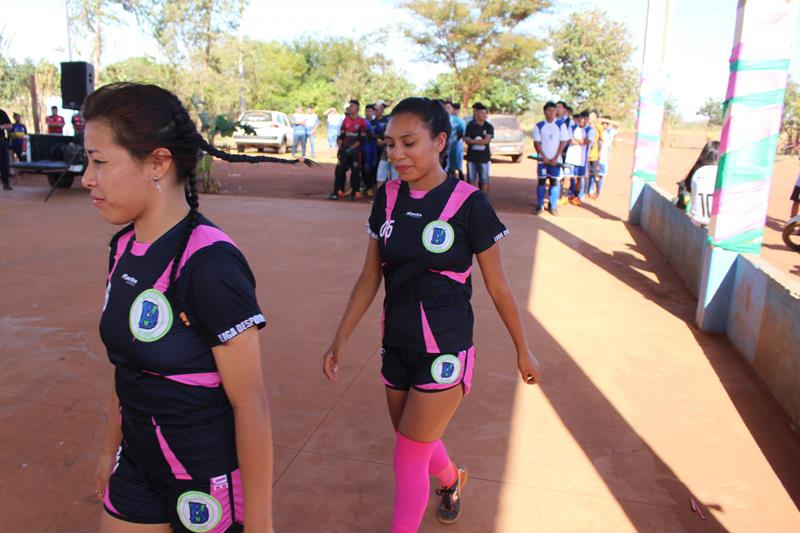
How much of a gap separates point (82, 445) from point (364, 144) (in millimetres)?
10317

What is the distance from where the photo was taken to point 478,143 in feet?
38.4

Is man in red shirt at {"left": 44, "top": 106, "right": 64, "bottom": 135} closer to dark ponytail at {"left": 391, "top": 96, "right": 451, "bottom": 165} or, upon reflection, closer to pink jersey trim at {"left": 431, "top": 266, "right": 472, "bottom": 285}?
dark ponytail at {"left": 391, "top": 96, "right": 451, "bottom": 165}

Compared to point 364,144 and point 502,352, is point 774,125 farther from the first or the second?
point 364,144

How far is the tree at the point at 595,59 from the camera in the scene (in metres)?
42.3

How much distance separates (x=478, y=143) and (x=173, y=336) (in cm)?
1066

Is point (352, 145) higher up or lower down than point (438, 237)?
higher up

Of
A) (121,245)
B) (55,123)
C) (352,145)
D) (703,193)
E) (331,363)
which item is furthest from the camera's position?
(55,123)

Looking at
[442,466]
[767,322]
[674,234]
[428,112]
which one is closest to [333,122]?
[674,234]

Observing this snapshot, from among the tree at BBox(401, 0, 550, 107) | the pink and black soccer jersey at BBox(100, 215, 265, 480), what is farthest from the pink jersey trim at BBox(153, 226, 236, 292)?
the tree at BBox(401, 0, 550, 107)

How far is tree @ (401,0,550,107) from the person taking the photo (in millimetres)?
33781

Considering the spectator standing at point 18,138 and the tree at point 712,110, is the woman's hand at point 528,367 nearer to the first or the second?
the spectator standing at point 18,138

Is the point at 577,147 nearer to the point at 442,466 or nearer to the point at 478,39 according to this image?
the point at 442,466

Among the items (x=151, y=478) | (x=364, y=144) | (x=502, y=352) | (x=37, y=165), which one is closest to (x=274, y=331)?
(x=502, y=352)

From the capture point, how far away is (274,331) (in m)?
5.25
